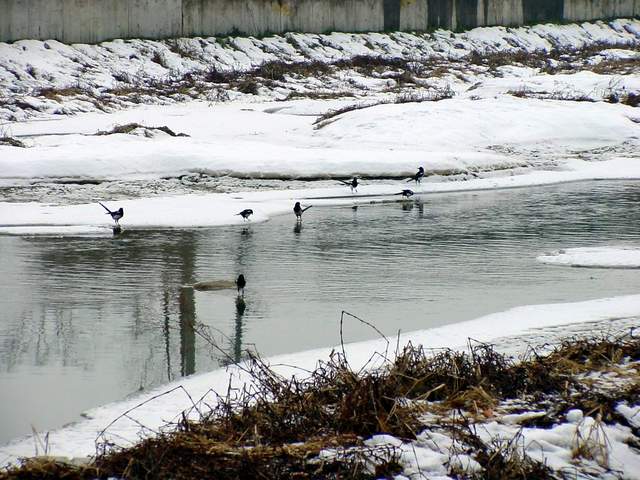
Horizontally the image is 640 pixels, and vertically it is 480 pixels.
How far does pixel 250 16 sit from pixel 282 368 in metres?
33.1

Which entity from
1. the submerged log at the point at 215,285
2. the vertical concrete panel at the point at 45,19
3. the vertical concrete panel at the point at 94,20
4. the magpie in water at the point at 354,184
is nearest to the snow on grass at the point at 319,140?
the magpie in water at the point at 354,184

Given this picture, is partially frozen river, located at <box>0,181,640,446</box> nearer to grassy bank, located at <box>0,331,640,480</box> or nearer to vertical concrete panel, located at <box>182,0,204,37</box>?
grassy bank, located at <box>0,331,640,480</box>

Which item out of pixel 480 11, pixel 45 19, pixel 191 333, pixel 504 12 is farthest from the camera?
pixel 504 12

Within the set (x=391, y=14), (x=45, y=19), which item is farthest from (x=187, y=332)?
(x=391, y=14)

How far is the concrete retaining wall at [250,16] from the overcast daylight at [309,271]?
0.28 metres

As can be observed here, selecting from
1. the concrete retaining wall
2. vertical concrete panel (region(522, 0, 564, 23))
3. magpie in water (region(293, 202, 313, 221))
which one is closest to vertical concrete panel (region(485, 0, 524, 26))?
the concrete retaining wall

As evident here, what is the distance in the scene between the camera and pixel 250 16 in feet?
126

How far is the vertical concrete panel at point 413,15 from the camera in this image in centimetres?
4331

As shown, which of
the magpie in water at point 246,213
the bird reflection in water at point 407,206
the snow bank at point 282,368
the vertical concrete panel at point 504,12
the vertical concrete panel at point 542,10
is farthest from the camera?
the vertical concrete panel at point 542,10

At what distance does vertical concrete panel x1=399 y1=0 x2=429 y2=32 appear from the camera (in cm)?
4331

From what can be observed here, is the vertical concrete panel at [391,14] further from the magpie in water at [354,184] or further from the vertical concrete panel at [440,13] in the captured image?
the magpie in water at [354,184]

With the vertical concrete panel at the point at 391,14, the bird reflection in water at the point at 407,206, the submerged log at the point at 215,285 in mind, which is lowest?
the submerged log at the point at 215,285

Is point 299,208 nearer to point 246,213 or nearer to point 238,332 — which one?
point 246,213

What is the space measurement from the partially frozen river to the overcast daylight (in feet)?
0.12
